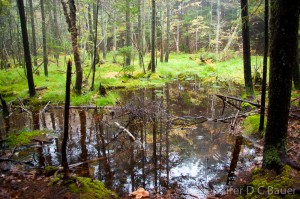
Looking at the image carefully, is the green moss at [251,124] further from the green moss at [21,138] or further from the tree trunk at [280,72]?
the green moss at [21,138]

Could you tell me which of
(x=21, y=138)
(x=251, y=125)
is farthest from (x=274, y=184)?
(x=21, y=138)

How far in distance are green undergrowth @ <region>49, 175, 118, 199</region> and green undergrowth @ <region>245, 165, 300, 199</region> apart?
8.74 ft

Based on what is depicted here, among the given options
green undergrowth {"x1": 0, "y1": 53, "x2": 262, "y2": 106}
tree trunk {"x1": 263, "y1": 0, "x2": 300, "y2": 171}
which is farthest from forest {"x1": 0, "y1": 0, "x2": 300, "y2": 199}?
green undergrowth {"x1": 0, "y1": 53, "x2": 262, "y2": 106}

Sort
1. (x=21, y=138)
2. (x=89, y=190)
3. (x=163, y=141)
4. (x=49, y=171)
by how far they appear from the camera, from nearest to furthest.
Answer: (x=89, y=190) → (x=49, y=171) → (x=21, y=138) → (x=163, y=141)

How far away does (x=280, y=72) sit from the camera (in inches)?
157

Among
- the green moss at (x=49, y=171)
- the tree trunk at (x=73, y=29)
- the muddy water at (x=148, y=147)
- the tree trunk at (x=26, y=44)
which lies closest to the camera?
the green moss at (x=49, y=171)

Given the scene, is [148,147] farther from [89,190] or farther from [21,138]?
[21,138]

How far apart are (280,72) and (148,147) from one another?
418 cm

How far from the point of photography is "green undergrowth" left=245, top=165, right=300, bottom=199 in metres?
3.63

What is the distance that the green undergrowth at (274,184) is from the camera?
3.63 metres

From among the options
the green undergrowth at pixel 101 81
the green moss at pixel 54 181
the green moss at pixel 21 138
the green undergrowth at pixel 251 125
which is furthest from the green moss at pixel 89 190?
the green undergrowth at pixel 101 81

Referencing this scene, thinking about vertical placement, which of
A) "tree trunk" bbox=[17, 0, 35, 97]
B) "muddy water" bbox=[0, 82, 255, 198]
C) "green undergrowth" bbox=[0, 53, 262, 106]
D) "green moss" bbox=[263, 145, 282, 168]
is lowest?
"muddy water" bbox=[0, 82, 255, 198]

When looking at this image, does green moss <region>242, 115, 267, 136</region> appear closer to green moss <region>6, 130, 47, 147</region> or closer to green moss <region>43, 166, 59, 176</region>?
green moss <region>43, 166, 59, 176</region>

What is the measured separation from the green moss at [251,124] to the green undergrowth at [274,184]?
3189 mm
